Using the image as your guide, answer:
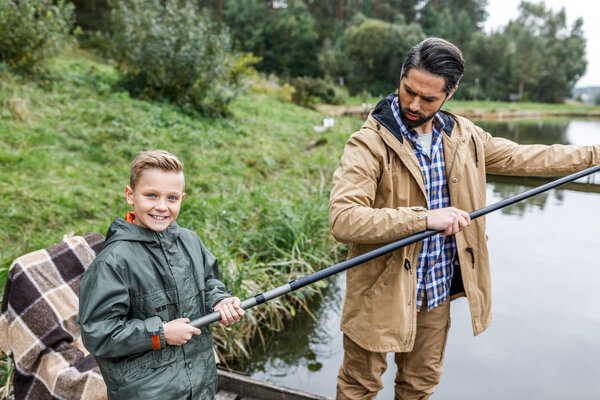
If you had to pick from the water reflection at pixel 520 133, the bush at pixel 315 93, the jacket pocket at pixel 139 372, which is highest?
the bush at pixel 315 93

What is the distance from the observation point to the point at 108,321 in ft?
4.26

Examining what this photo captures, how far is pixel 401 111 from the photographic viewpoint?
171 cm

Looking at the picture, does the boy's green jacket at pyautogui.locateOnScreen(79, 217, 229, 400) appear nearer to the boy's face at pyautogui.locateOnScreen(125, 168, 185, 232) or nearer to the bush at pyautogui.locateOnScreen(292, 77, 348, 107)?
the boy's face at pyautogui.locateOnScreen(125, 168, 185, 232)

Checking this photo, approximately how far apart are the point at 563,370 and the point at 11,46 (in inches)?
336

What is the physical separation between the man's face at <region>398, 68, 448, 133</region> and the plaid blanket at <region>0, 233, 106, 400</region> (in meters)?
1.84

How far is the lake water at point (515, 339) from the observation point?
10.3 feet

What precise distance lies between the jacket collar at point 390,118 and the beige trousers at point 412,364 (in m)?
0.78

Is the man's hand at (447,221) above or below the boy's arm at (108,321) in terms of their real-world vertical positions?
above

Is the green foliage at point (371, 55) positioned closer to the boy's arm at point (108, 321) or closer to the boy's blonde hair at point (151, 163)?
the boy's blonde hair at point (151, 163)

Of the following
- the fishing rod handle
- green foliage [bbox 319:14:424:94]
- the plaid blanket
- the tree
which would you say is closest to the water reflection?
the fishing rod handle

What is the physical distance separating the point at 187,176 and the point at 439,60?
15.7 feet

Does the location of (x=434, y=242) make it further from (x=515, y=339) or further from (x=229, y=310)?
(x=515, y=339)

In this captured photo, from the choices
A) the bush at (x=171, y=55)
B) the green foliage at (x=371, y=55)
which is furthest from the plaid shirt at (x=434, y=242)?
the green foliage at (x=371, y=55)

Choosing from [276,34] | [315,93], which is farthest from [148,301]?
[276,34]
